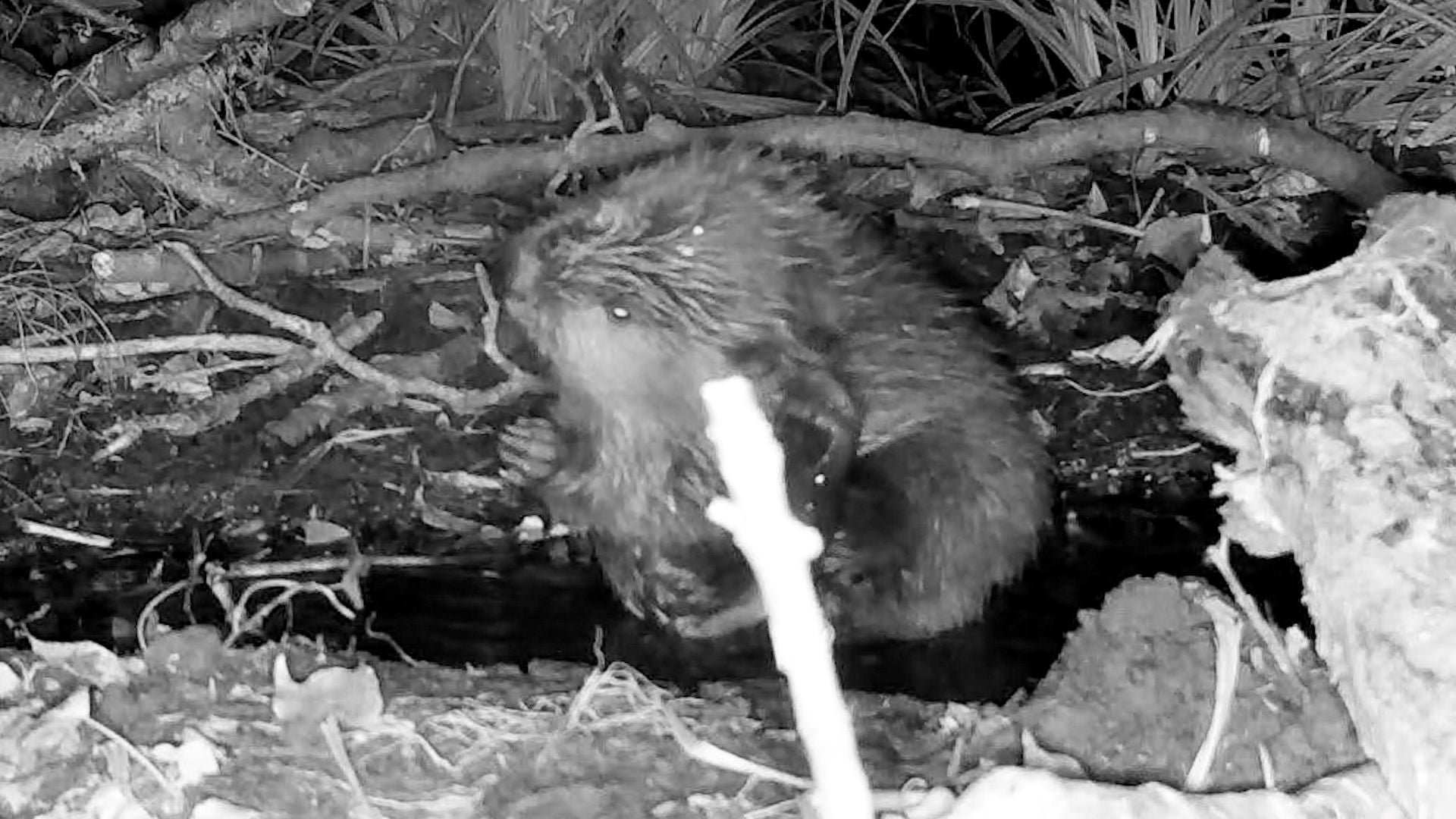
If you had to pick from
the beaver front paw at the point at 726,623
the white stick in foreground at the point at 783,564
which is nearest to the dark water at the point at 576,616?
the beaver front paw at the point at 726,623

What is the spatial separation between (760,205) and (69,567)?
58 cm

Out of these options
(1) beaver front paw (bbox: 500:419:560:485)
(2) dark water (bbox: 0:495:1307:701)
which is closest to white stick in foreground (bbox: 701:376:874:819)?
(2) dark water (bbox: 0:495:1307:701)

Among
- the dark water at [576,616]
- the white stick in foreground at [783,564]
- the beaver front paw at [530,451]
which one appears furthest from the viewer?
the beaver front paw at [530,451]

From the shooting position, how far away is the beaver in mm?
1270

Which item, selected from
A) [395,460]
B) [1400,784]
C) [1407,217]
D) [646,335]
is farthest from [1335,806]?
[395,460]

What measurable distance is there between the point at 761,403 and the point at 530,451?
298 millimetres

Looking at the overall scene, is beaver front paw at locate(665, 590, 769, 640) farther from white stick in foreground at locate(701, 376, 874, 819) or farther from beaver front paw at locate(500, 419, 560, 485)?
white stick in foreground at locate(701, 376, 874, 819)

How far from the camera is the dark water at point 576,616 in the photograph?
1217 mm

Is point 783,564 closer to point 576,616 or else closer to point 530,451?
point 576,616

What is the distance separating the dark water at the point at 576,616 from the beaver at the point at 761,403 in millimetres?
24

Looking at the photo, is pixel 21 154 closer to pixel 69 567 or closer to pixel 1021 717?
pixel 69 567

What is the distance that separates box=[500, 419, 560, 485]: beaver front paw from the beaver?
0.06 m

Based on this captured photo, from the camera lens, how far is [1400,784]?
0.86 metres

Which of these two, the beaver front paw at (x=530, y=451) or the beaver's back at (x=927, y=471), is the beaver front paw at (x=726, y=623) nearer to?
the beaver's back at (x=927, y=471)
